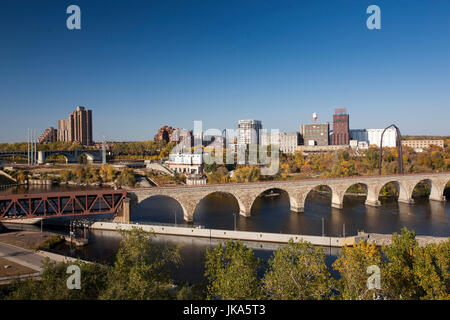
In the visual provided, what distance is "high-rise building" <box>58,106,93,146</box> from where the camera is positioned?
120400 mm

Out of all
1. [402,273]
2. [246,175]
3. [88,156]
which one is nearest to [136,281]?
[402,273]

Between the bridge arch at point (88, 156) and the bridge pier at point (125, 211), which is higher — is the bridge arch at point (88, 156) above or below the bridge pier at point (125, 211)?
above

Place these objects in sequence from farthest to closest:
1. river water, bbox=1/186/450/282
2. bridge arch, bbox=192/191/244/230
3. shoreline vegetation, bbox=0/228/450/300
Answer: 1. bridge arch, bbox=192/191/244/230
2. river water, bbox=1/186/450/282
3. shoreline vegetation, bbox=0/228/450/300

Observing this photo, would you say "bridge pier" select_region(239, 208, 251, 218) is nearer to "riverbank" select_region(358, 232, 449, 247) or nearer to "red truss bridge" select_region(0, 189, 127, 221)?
"riverbank" select_region(358, 232, 449, 247)

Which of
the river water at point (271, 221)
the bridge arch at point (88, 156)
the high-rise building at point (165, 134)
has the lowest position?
the river water at point (271, 221)

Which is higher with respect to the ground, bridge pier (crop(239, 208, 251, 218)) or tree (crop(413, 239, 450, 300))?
tree (crop(413, 239, 450, 300))

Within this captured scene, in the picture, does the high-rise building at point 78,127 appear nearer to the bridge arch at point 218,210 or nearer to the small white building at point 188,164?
the small white building at point 188,164

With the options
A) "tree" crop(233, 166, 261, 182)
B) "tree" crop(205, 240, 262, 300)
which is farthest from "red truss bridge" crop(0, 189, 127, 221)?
"tree" crop(233, 166, 261, 182)

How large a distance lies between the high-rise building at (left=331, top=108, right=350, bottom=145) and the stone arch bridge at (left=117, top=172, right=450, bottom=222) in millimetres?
54916

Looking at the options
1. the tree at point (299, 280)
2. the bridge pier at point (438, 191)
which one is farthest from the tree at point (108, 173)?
the tree at point (299, 280)

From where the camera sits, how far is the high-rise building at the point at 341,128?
310ft

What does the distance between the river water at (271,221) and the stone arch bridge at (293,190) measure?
3.77ft

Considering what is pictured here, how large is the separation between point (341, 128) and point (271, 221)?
7399 centimetres
